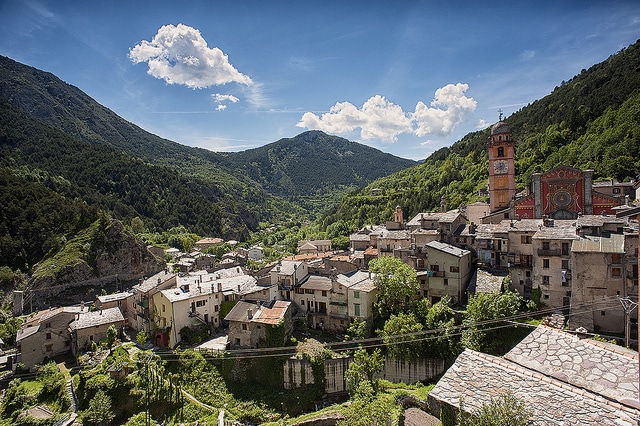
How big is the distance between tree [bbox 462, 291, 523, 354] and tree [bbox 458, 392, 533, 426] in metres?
21.3

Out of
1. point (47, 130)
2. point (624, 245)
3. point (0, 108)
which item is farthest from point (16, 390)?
point (0, 108)

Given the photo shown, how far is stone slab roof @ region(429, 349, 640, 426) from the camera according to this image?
9.02 m

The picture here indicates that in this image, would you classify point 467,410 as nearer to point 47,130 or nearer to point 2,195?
point 2,195

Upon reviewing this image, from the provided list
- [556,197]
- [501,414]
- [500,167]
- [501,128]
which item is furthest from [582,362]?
[501,128]

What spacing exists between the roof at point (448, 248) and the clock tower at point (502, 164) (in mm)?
25868

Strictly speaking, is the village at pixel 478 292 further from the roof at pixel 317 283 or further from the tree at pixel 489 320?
the tree at pixel 489 320

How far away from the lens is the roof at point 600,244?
1074 inches

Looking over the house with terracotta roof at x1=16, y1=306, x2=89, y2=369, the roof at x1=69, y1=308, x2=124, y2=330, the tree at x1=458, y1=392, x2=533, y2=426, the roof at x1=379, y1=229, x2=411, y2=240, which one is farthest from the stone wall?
the house with terracotta roof at x1=16, y1=306, x2=89, y2=369

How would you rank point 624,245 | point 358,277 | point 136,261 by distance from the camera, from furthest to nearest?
1. point 136,261
2. point 358,277
3. point 624,245

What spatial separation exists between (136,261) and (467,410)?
8570 centimetres

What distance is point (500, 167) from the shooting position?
2357 inches

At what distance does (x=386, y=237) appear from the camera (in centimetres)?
5269

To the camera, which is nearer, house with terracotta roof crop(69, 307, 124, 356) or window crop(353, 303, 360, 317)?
window crop(353, 303, 360, 317)

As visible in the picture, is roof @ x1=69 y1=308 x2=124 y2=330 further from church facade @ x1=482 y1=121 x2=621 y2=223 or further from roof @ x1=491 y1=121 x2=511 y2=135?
roof @ x1=491 y1=121 x2=511 y2=135
